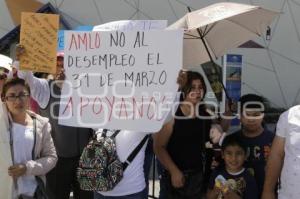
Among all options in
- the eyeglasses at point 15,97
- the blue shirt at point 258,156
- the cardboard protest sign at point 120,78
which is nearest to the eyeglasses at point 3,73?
the eyeglasses at point 15,97

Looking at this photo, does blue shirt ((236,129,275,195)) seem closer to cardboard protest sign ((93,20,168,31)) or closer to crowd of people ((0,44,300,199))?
crowd of people ((0,44,300,199))

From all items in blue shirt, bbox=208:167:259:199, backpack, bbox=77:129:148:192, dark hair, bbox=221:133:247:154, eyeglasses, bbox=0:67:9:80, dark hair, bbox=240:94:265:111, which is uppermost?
eyeglasses, bbox=0:67:9:80

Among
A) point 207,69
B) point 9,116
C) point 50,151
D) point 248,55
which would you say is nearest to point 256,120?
point 50,151

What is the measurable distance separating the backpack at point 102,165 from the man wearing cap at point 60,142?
3.22 ft

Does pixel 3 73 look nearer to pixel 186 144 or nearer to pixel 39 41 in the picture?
pixel 39 41

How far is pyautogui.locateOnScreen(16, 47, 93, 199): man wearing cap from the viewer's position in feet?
13.6

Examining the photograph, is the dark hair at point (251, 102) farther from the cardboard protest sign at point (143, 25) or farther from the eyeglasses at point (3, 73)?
the eyeglasses at point (3, 73)

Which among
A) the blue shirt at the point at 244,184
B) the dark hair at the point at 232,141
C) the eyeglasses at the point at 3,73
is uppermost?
the eyeglasses at the point at 3,73

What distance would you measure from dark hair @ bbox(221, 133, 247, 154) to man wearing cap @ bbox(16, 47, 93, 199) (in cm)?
134

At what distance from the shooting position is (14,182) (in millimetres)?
3240

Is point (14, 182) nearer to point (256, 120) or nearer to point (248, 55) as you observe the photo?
point (256, 120)

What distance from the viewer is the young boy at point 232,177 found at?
337 cm

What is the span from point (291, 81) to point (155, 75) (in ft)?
30.8

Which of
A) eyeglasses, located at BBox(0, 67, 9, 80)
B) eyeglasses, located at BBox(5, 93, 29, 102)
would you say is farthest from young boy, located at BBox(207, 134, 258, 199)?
eyeglasses, located at BBox(0, 67, 9, 80)
